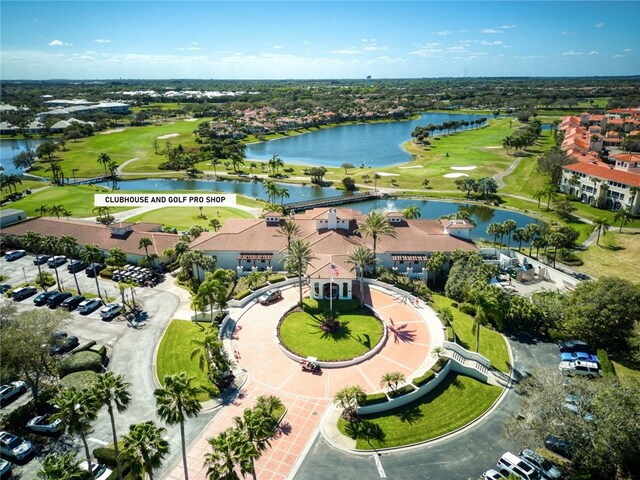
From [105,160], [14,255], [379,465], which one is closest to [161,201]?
[14,255]

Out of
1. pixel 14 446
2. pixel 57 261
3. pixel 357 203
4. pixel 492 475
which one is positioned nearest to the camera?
pixel 492 475

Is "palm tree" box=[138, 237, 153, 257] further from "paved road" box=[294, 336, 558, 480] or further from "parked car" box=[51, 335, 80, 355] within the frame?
"paved road" box=[294, 336, 558, 480]

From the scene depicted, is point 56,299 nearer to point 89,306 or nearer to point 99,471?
point 89,306

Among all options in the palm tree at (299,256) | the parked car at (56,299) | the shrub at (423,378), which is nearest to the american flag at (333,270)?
the palm tree at (299,256)

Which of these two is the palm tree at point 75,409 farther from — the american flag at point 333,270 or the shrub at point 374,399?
the american flag at point 333,270

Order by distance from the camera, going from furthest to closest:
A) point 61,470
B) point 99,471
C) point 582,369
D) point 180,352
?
point 180,352, point 582,369, point 99,471, point 61,470

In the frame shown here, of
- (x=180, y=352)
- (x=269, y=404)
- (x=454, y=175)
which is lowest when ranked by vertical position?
(x=454, y=175)
